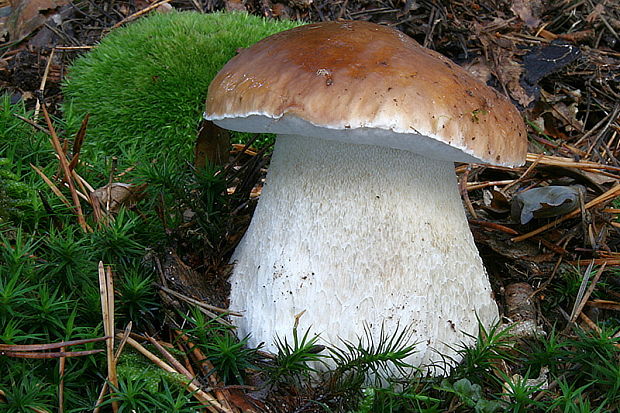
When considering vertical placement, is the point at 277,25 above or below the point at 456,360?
above

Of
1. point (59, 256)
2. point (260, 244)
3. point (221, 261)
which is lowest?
point (221, 261)

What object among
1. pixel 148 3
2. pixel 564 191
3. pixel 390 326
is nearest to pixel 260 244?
pixel 390 326

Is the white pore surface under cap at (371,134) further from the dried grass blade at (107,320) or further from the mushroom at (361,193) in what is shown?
the dried grass blade at (107,320)

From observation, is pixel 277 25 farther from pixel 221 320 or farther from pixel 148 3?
pixel 221 320

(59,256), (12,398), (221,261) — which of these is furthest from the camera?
(221,261)

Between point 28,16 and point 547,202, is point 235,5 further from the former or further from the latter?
point 547,202
